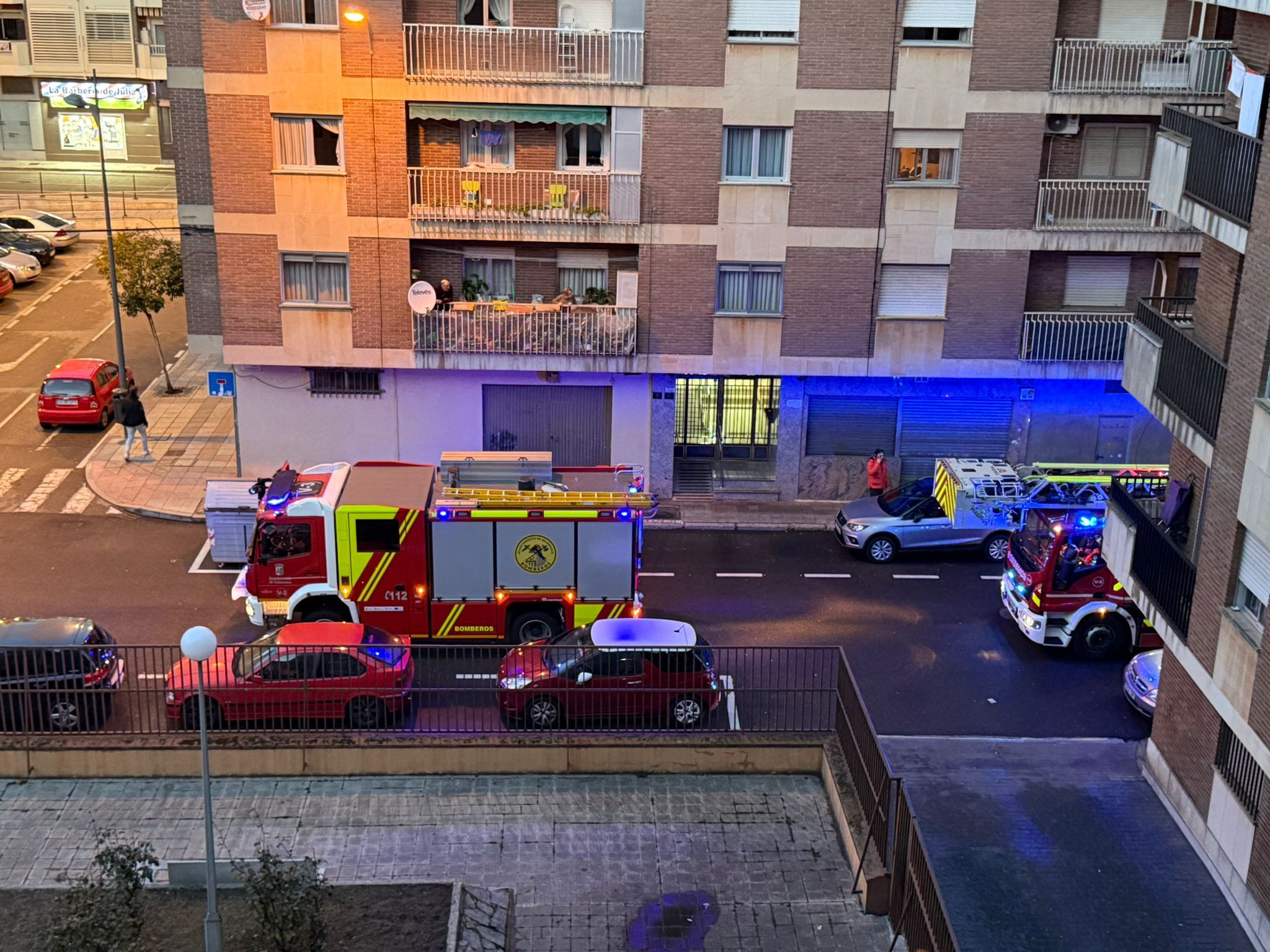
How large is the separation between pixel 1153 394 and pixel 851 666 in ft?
24.7

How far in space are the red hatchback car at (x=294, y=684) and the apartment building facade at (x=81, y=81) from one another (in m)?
45.6

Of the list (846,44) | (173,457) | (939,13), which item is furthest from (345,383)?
(939,13)

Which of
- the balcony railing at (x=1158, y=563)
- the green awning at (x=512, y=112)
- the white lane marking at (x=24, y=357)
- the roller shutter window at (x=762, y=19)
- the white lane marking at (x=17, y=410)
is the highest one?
the roller shutter window at (x=762, y=19)

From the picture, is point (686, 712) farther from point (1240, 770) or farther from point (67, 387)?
point (67, 387)

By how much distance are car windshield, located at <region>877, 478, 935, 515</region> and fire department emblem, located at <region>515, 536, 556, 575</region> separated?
26.7ft

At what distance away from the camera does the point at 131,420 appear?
31.8 m

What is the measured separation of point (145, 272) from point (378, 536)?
16455 millimetres

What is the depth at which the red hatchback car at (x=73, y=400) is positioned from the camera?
33.8 meters

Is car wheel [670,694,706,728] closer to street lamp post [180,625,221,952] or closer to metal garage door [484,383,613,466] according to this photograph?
street lamp post [180,625,221,952]

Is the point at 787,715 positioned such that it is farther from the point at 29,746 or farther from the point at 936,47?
the point at 936,47

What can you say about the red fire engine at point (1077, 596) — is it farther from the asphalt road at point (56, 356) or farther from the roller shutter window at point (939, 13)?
the asphalt road at point (56, 356)

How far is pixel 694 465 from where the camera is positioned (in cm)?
3184

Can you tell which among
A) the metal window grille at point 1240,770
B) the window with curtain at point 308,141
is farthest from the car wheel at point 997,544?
the window with curtain at point 308,141

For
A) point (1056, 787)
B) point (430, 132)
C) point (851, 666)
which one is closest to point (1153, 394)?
point (1056, 787)
